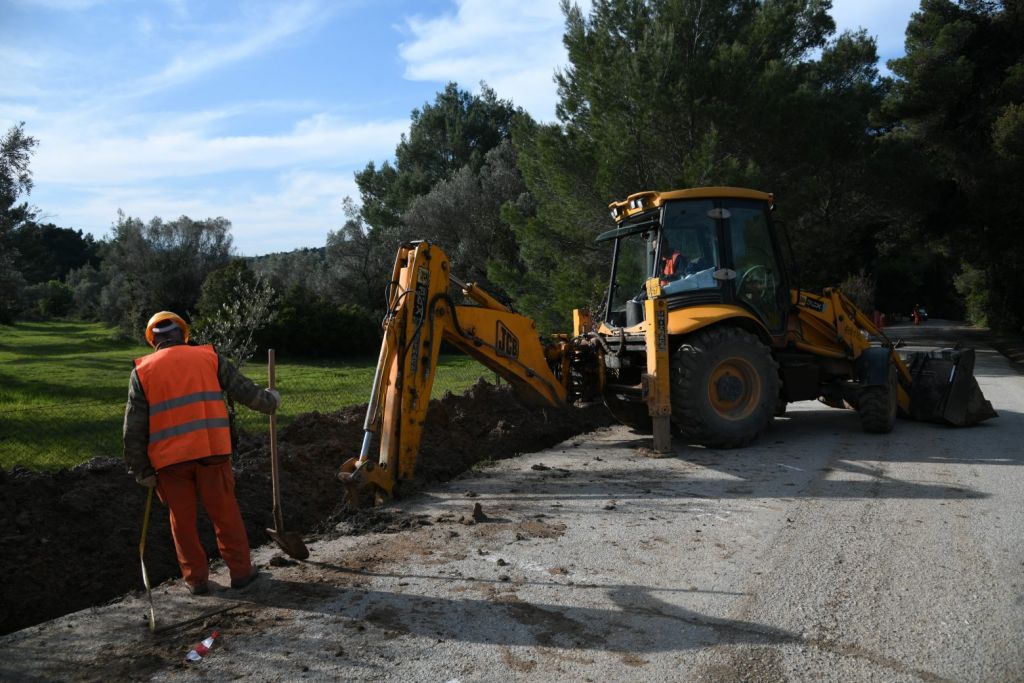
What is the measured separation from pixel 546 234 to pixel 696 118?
4272 millimetres

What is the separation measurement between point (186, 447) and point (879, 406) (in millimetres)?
7397

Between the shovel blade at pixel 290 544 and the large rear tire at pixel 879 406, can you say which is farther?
the large rear tire at pixel 879 406

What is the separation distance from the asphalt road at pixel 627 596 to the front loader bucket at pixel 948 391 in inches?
112

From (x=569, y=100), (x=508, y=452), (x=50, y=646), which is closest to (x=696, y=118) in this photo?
(x=569, y=100)

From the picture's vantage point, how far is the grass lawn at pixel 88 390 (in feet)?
25.1

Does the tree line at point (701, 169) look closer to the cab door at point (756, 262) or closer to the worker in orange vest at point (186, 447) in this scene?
the cab door at point (756, 262)

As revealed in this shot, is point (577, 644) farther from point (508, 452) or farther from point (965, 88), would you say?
point (965, 88)

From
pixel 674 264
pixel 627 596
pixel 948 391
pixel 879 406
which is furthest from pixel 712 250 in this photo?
pixel 627 596

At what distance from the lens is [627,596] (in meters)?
4.22

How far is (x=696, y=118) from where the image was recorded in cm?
1758

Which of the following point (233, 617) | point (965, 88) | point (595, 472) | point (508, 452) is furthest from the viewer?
point (965, 88)

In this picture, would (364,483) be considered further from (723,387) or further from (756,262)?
(756,262)

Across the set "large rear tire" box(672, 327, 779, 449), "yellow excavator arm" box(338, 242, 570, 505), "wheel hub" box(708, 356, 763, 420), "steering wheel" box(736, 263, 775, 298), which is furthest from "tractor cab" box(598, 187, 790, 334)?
"yellow excavator arm" box(338, 242, 570, 505)

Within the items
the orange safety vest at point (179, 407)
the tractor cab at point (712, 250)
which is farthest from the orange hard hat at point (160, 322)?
the tractor cab at point (712, 250)
